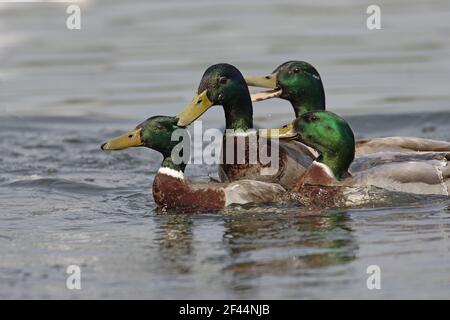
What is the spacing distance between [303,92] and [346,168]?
4.28ft

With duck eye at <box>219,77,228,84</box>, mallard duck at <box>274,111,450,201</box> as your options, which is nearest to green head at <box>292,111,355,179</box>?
mallard duck at <box>274,111,450,201</box>

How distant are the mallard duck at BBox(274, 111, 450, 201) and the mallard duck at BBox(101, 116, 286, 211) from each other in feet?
1.22

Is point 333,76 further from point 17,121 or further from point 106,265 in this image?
point 106,265

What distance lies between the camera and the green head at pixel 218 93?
10.6 m

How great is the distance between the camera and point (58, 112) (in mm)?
15648

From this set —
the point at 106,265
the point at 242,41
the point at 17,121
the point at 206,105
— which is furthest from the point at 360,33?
the point at 106,265

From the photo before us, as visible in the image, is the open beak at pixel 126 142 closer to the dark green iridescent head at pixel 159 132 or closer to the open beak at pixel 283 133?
the dark green iridescent head at pixel 159 132

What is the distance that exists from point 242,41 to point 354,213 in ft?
26.5

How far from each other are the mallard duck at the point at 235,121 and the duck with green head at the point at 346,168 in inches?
11.0

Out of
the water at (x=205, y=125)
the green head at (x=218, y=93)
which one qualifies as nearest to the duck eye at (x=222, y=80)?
the green head at (x=218, y=93)

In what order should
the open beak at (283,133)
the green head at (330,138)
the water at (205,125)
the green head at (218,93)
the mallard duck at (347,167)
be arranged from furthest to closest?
the green head at (218,93)
the open beak at (283,133)
the green head at (330,138)
the mallard duck at (347,167)
the water at (205,125)

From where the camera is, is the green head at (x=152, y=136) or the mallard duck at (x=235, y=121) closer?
the green head at (x=152, y=136)

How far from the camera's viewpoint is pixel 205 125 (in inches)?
594
